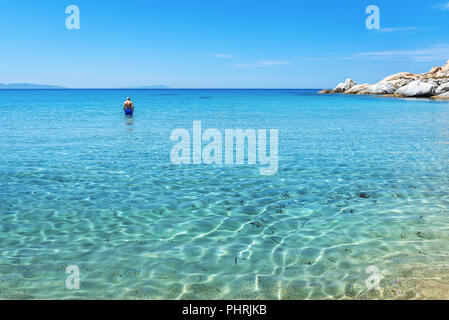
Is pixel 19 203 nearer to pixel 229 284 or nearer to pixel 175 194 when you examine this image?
pixel 175 194

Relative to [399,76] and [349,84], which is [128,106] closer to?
[349,84]

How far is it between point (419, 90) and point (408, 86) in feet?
15.8

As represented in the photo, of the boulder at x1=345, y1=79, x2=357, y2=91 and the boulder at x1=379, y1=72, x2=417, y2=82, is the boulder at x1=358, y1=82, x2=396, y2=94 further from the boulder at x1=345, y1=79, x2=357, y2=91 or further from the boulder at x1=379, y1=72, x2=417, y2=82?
the boulder at x1=345, y1=79, x2=357, y2=91

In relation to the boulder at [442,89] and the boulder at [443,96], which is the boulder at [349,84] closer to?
the boulder at [442,89]

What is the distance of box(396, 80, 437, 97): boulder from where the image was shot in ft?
268

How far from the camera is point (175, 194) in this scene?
10383 mm

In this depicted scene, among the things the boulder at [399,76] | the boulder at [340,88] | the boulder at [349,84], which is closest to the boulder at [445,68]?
the boulder at [399,76]

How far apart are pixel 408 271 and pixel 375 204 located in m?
3.58

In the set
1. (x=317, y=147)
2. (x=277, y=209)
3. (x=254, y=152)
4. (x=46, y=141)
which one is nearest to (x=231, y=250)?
(x=277, y=209)

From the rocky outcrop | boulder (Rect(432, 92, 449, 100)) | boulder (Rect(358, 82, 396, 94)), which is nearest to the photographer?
boulder (Rect(432, 92, 449, 100))

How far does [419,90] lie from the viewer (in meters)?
84.1

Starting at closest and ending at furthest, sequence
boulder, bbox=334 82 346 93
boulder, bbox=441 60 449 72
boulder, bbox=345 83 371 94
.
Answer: boulder, bbox=345 83 371 94
boulder, bbox=441 60 449 72
boulder, bbox=334 82 346 93

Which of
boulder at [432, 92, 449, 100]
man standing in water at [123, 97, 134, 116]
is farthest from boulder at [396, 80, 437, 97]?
man standing in water at [123, 97, 134, 116]

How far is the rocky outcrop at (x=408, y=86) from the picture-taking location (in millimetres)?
81562
